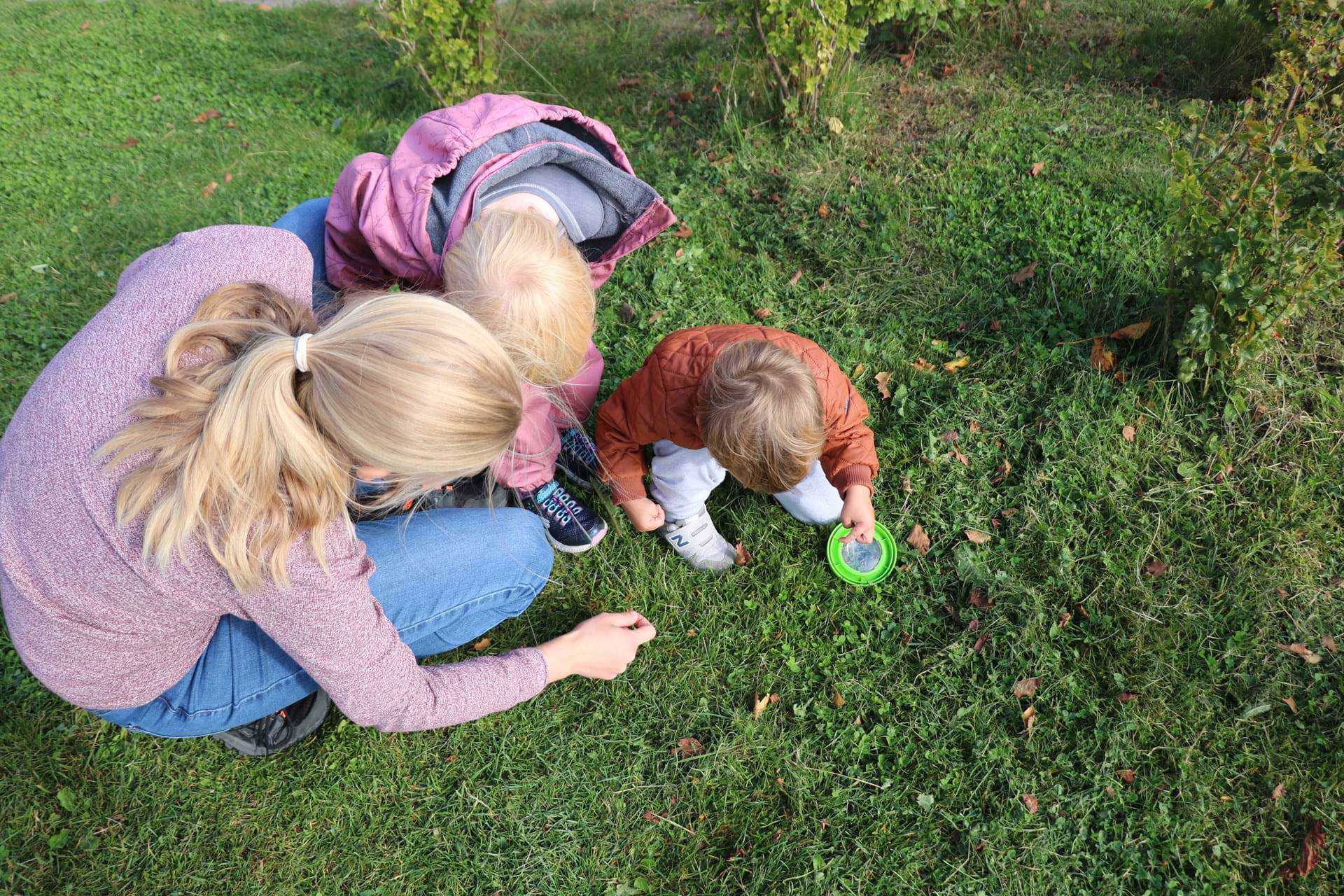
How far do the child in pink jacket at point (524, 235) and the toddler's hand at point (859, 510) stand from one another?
37.7 inches

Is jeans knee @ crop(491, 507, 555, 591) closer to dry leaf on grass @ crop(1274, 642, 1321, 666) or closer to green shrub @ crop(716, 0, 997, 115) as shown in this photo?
dry leaf on grass @ crop(1274, 642, 1321, 666)

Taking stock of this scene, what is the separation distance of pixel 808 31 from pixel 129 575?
3.63 m

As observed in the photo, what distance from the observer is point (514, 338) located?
2230mm

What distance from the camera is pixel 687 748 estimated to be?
106 inches

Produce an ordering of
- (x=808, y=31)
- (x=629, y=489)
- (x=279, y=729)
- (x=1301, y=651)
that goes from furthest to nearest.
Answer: (x=808, y=31) → (x=629, y=489) → (x=279, y=729) → (x=1301, y=651)

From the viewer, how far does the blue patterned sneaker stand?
329cm

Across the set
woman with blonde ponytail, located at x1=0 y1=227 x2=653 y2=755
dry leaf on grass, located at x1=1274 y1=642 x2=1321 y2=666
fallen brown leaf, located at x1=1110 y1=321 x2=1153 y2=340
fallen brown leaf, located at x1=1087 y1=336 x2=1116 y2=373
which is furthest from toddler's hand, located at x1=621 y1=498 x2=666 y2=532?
dry leaf on grass, located at x1=1274 y1=642 x2=1321 y2=666

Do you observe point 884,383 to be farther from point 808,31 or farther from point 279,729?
point 279,729

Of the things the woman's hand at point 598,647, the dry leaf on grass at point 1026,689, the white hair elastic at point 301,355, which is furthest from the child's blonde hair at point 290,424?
the dry leaf on grass at point 1026,689

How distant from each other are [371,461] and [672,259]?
2.55 meters

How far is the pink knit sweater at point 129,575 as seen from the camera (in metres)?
1.70

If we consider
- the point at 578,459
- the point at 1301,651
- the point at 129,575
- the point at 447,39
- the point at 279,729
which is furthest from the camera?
the point at 447,39

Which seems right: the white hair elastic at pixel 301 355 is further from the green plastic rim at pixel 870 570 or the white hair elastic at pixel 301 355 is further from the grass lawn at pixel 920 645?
the green plastic rim at pixel 870 570

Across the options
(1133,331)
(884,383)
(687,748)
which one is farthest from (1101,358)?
(687,748)
